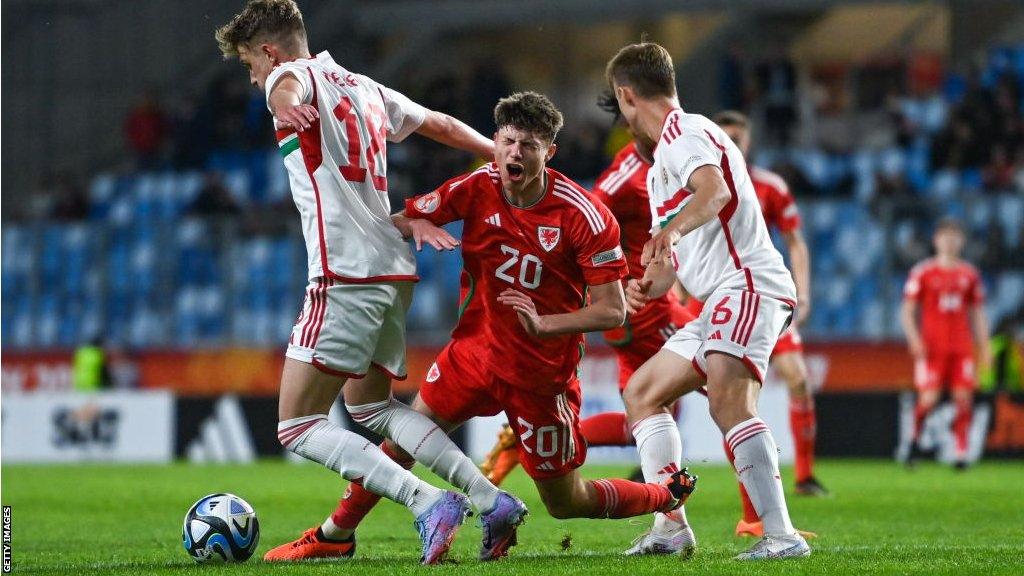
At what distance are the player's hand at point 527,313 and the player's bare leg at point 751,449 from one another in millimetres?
677

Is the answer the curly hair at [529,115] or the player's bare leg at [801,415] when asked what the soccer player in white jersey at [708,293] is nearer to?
the curly hair at [529,115]

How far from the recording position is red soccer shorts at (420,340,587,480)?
19.2ft

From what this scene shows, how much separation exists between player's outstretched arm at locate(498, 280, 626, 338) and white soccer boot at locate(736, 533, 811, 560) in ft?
3.14

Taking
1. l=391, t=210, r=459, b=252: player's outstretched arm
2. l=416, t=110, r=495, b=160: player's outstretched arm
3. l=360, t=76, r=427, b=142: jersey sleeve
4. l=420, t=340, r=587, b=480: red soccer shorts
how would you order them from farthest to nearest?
1. l=416, t=110, r=495, b=160: player's outstretched arm
2. l=360, t=76, r=427, b=142: jersey sleeve
3. l=420, t=340, r=587, b=480: red soccer shorts
4. l=391, t=210, r=459, b=252: player's outstretched arm

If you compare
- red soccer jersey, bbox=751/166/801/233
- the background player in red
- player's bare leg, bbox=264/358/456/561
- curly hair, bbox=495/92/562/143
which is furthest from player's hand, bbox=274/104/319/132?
red soccer jersey, bbox=751/166/801/233

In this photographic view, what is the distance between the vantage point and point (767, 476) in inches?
223

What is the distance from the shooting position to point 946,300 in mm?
13633

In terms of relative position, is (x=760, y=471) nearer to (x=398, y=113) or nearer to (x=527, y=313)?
(x=527, y=313)

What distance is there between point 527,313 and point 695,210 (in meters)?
0.71

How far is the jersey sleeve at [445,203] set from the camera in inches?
229

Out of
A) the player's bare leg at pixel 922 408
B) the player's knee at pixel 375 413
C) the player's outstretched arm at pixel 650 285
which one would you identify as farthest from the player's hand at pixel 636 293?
the player's bare leg at pixel 922 408

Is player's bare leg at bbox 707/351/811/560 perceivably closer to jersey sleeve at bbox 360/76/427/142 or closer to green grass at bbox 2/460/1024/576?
green grass at bbox 2/460/1024/576

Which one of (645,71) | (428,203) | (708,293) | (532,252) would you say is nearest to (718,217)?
(708,293)

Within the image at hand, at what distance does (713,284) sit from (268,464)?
9.81 meters
